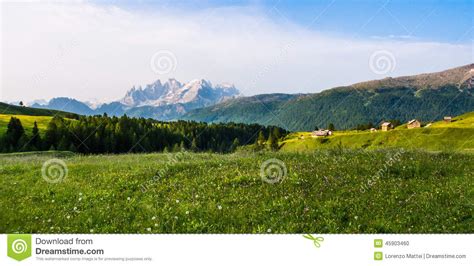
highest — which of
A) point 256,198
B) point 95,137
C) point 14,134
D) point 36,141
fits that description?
point 14,134

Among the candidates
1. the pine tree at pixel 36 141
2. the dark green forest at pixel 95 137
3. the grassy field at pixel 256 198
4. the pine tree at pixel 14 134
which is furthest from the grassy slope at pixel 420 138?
the grassy field at pixel 256 198

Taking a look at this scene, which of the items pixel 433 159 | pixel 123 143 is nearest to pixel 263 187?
pixel 433 159

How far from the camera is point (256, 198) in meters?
13.6

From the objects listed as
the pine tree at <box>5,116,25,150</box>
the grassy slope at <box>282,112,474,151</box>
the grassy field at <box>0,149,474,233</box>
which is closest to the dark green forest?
the pine tree at <box>5,116,25,150</box>

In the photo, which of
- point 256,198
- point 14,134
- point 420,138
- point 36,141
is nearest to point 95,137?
point 36,141

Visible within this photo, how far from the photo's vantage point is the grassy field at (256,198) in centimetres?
1190

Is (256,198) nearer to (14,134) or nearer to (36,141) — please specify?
(36,141)

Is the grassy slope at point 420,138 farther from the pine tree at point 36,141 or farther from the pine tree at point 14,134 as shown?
the pine tree at point 14,134

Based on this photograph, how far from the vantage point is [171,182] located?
629 inches

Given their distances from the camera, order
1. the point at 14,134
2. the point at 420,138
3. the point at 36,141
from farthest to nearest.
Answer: the point at 36,141 → the point at 14,134 → the point at 420,138

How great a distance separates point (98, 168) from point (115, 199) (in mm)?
5585

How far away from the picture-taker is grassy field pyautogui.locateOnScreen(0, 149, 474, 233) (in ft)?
39.0

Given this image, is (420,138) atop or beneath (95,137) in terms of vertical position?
beneath

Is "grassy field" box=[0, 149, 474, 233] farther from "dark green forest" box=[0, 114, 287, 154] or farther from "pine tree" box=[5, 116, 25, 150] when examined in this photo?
"pine tree" box=[5, 116, 25, 150]
